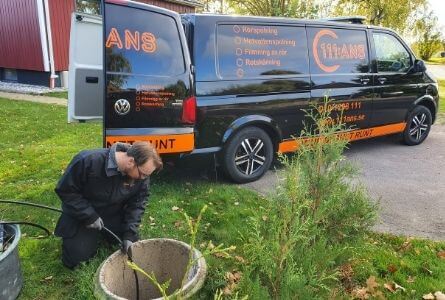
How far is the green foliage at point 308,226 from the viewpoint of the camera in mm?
2424

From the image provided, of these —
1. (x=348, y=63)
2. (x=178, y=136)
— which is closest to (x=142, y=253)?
(x=178, y=136)

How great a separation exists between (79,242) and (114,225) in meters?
→ 0.33

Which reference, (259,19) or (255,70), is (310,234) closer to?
(255,70)

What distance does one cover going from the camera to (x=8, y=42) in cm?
1538

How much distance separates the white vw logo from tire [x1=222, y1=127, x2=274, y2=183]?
1.42 meters

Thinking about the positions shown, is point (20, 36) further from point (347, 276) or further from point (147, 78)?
point (347, 276)

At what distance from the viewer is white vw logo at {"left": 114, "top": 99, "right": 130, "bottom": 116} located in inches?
166

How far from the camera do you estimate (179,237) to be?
13.2 ft

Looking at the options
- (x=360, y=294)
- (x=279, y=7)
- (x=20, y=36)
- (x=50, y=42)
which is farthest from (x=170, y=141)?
(x=279, y=7)

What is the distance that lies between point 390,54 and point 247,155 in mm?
3401

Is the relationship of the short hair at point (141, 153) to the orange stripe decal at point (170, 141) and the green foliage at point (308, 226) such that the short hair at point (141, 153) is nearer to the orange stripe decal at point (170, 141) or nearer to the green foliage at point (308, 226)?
the green foliage at point (308, 226)

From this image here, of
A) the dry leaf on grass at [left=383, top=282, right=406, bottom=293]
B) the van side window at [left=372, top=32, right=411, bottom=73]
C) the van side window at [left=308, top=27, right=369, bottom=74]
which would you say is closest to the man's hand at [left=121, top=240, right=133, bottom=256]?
the dry leaf on grass at [left=383, top=282, right=406, bottom=293]

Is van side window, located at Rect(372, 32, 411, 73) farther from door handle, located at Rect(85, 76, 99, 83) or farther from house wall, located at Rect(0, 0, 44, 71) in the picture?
house wall, located at Rect(0, 0, 44, 71)

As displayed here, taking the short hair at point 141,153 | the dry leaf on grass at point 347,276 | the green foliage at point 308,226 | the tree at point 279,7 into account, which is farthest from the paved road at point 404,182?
the tree at point 279,7
